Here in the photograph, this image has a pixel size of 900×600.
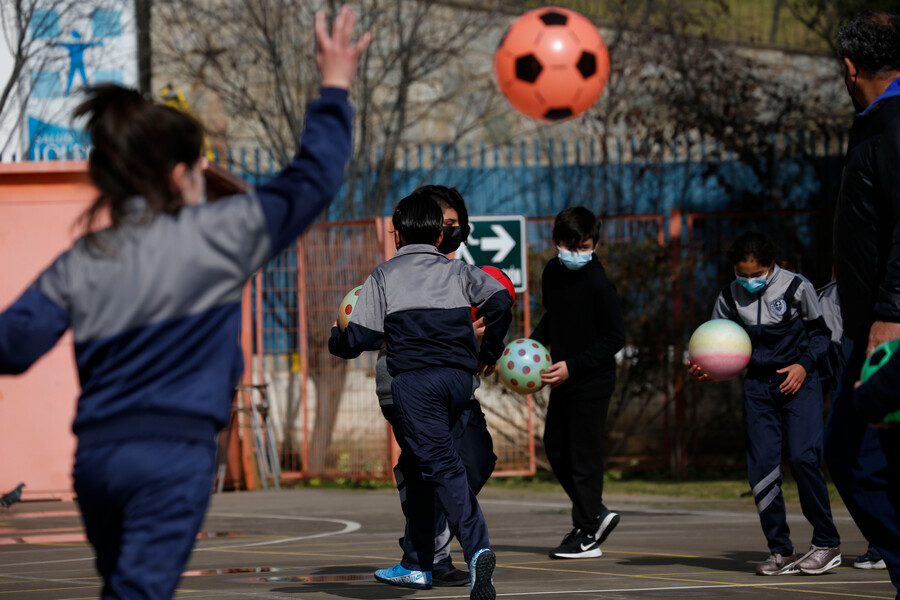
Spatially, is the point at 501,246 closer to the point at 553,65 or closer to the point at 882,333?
the point at 553,65

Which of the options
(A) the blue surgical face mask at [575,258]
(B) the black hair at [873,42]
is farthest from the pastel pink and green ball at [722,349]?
(B) the black hair at [873,42]

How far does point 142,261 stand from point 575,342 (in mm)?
5019

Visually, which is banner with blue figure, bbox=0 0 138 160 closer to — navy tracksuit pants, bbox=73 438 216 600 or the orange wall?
the orange wall

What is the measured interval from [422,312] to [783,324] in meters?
2.28

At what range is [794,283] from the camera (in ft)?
23.1

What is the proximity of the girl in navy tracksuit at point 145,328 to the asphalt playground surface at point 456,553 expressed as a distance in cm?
308

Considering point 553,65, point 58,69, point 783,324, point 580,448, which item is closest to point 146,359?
point 783,324

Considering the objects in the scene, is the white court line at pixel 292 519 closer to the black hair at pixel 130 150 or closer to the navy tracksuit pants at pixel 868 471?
the navy tracksuit pants at pixel 868 471

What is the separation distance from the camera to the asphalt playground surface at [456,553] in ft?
20.1

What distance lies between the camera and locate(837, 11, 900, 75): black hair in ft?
14.2

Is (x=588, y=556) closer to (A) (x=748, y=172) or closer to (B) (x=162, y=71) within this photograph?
(A) (x=748, y=172)

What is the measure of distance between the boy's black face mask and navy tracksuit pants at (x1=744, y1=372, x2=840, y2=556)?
70.4 inches

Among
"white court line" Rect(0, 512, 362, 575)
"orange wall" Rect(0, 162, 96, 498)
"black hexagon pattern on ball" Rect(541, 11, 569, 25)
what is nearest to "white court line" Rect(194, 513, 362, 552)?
"white court line" Rect(0, 512, 362, 575)

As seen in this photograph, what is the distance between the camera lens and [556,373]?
7.46 metres
